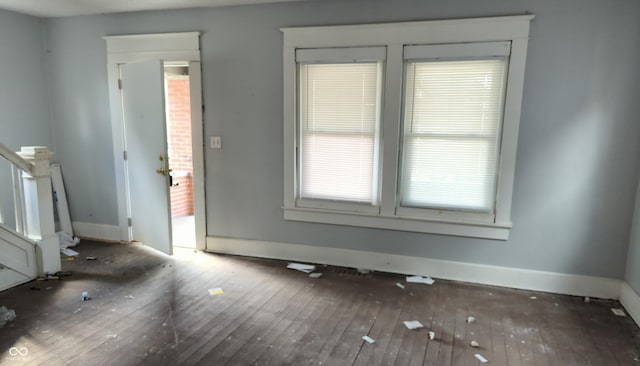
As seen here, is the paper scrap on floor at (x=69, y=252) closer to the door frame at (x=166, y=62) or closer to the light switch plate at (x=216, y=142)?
the door frame at (x=166, y=62)

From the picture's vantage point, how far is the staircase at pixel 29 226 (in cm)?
337

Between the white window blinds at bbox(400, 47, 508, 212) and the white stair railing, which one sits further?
the white stair railing

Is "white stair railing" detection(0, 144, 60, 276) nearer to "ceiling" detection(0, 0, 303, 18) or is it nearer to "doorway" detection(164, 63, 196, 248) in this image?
"ceiling" detection(0, 0, 303, 18)

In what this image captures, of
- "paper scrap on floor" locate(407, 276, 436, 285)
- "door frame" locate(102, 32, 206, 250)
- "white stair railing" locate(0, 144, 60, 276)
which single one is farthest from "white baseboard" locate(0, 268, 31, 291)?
"paper scrap on floor" locate(407, 276, 436, 285)

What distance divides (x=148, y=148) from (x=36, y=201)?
3.62 ft

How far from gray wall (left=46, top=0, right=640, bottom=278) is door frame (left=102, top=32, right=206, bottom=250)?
9cm

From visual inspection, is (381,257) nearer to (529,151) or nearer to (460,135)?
(460,135)

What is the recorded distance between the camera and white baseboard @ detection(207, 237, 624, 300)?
334cm

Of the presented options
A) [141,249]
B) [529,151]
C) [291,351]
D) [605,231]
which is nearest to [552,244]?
[605,231]

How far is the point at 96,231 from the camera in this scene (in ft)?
16.0

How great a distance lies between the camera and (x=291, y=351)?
2.52 metres

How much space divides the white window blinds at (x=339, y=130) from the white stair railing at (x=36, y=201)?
2.35m

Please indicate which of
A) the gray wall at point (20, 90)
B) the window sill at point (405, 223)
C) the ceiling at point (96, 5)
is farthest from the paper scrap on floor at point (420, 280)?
the gray wall at point (20, 90)

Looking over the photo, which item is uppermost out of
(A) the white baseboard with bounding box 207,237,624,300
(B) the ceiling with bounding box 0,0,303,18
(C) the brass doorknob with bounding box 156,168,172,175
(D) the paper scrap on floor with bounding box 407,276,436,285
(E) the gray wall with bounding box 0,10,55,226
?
(B) the ceiling with bounding box 0,0,303,18
